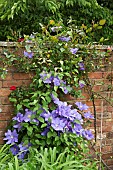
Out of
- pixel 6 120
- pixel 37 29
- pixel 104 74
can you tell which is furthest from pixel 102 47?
pixel 6 120

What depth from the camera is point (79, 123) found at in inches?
120

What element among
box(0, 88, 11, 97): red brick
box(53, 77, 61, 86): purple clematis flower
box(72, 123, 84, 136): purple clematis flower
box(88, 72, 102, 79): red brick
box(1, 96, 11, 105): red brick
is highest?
box(88, 72, 102, 79): red brick

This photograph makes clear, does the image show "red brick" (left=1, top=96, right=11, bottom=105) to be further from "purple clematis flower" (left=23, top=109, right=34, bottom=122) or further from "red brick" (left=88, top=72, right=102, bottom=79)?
"red brick" (left=88, top=72, right=102, bottom=79)

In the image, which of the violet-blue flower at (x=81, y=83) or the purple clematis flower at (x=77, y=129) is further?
the violet-blue flower at (x=81, y=83)

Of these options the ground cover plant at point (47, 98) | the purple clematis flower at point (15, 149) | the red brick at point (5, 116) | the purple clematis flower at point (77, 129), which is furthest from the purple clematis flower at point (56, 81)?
the purple clematis flower at point (15, 149)

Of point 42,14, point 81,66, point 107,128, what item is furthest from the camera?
point 42,14

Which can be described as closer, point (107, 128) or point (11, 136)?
point (11, 136)

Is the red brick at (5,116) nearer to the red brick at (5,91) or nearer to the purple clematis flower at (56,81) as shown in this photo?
the red brick at (5,91)

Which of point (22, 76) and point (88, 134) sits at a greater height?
point (22, 76)

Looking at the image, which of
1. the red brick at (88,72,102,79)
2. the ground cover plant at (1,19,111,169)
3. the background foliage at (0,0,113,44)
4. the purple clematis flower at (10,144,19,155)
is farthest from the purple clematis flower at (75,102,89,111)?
the background foliage at (0,0,113,44)

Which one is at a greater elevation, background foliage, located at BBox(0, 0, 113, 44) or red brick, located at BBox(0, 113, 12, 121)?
background foliage, located at BBox(0, 0, 113, 44)

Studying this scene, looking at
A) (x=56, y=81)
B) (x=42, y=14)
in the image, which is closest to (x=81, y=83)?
(x=56, y=81)

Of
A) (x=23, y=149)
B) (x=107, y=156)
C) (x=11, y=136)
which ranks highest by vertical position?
(x=11, y=136)

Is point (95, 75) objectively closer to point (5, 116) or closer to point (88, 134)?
point (88, 134)
